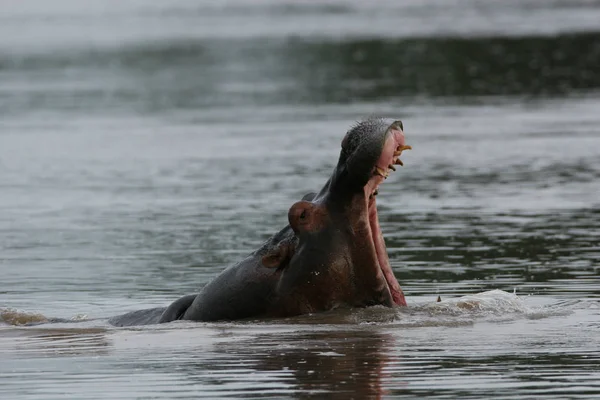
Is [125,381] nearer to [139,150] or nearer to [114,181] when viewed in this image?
[114,181]

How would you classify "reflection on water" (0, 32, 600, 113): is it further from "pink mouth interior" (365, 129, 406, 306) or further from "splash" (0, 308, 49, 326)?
"pink mouth interior" (365, 129, 406, 306)

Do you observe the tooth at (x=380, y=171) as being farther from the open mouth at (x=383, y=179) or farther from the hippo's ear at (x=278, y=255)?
the hippo's ear at (x=278, y=255)

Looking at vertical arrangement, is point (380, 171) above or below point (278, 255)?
above

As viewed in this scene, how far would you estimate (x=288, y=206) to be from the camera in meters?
16.2

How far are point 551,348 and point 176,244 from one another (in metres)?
6.21

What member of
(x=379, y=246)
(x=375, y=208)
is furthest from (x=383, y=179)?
(x=379, y=246)

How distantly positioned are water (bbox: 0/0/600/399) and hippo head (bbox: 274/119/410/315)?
181 mm

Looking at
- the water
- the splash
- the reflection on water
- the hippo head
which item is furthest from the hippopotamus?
the reflection on water

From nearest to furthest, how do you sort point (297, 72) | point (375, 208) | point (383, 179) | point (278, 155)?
point (383, 179) → point (375, 208) → point (278, 155) → point (297, 72)

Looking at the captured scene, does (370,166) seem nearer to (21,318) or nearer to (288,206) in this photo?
(21,318)

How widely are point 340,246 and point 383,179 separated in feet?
1.45

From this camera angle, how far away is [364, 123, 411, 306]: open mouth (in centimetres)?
856

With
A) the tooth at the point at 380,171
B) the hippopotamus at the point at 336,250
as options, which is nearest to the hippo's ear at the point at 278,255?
the hippopotamus at the point at 336,250

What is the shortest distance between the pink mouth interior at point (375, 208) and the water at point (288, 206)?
0.20 metres
